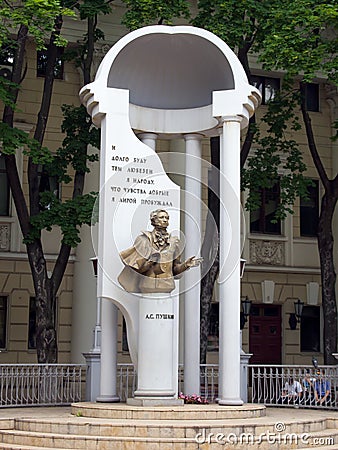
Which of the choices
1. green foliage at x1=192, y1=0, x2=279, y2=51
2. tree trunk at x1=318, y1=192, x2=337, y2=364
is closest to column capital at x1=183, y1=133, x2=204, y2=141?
green foliage at x1=192, y1=0, x2=279, y2=51

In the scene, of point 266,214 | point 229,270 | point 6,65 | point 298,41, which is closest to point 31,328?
point 6,65

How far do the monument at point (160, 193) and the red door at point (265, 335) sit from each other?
13839mm

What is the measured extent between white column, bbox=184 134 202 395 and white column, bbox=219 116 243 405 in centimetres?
107

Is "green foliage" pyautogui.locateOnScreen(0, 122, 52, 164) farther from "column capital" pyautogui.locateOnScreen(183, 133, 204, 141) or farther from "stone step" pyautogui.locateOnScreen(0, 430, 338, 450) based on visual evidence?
"stone step" pyautogui.locateOnScreen(0, 430, 338, 450)

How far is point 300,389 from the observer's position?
19.6 meters

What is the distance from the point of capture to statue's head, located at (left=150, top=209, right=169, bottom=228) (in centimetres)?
1488

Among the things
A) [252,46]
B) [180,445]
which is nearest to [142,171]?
[180,445]

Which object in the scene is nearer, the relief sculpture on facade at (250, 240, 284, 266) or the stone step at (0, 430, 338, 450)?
the stone step at (0, 430, 338, 450)

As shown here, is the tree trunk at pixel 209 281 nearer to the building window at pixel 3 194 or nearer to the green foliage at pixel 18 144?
the green foliage at pixel 18 144

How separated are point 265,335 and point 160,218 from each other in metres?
16.7

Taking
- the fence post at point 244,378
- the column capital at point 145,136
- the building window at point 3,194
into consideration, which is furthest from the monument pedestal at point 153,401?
the building window at point 3,194

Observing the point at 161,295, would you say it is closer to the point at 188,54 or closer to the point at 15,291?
the point at 188,54

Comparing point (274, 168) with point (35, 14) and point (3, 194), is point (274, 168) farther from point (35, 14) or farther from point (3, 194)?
point (35, 14)

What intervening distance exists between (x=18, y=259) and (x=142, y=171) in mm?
12543
